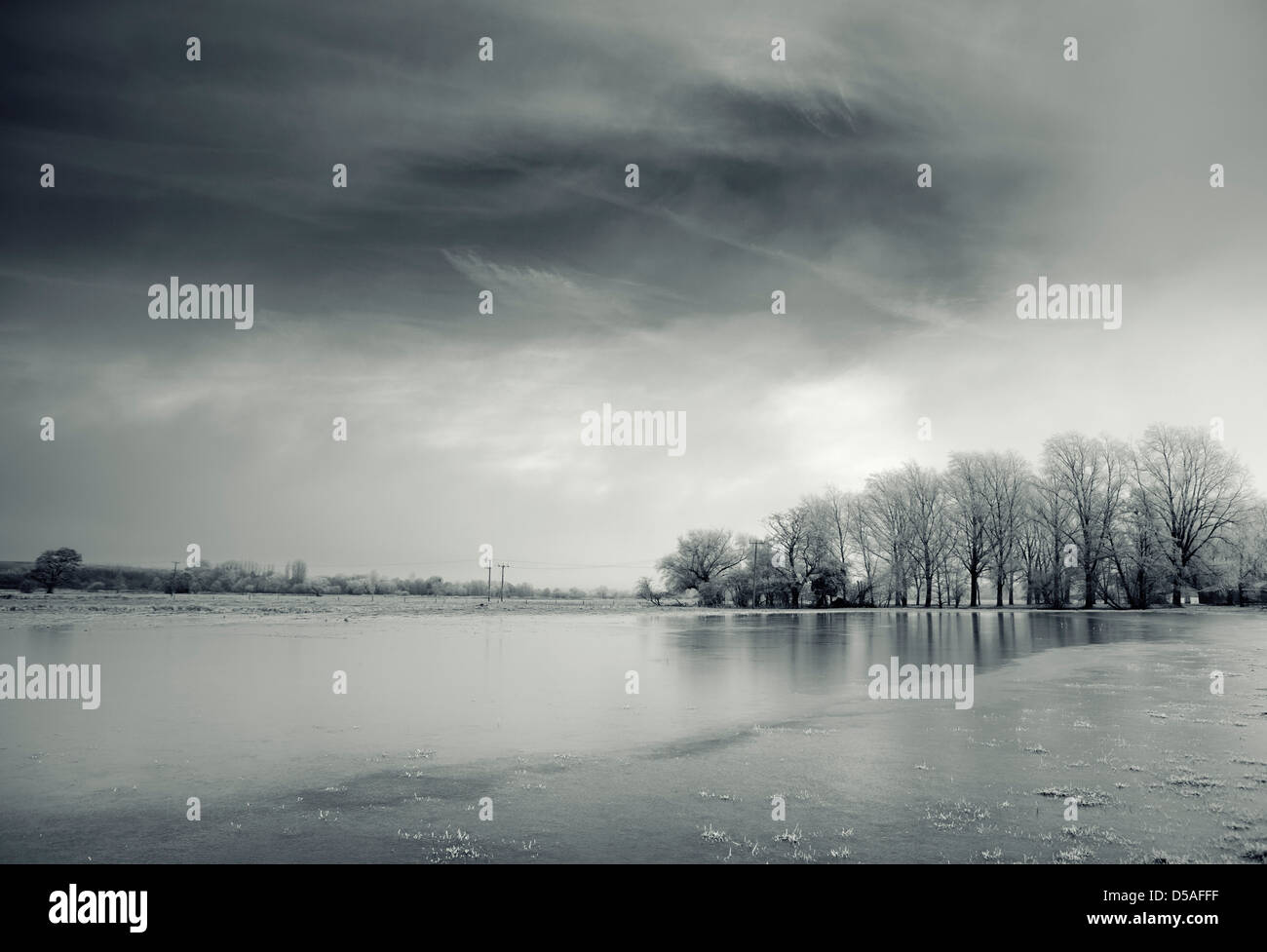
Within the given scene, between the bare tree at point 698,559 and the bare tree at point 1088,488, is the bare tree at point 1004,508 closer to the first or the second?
the bare tree at point 1088,488

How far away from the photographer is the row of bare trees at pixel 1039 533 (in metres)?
75.8

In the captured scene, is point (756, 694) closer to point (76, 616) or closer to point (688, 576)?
point (76, 616)

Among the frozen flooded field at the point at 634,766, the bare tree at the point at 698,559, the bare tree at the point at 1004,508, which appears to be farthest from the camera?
the bare tree at the point at 698,559

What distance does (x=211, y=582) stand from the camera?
14638 centimetres

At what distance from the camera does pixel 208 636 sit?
127 ft

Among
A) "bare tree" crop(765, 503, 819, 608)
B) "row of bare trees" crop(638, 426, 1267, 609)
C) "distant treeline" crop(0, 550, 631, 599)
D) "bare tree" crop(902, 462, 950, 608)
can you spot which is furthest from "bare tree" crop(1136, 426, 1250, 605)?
"distant treeline" crop(0, 550, 631, 599)

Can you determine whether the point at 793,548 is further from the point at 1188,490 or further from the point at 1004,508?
the point at 1188,490

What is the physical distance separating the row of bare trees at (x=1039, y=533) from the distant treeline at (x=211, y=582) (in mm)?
71905

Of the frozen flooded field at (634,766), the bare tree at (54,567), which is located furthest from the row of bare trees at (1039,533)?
the bare tree at (54,567)

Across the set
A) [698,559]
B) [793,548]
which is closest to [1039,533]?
[793,548]

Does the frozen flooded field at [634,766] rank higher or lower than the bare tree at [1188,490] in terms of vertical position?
lower
